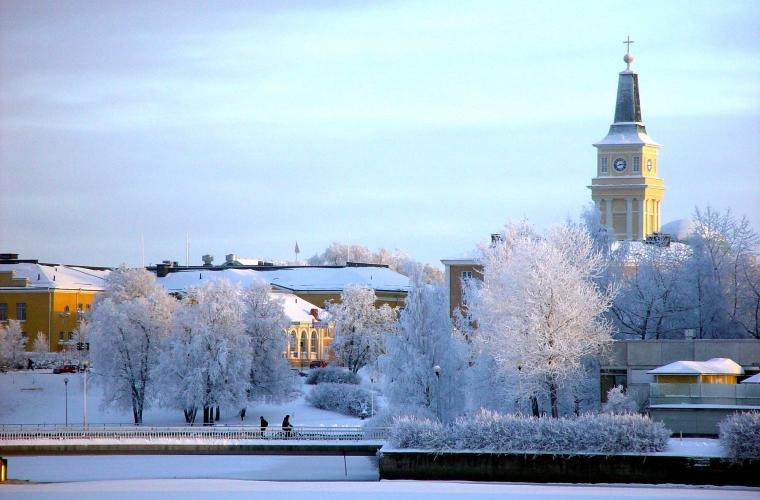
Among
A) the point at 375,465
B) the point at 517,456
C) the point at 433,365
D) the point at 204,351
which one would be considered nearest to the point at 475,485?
the point at 517,456

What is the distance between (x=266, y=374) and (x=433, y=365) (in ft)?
65.2

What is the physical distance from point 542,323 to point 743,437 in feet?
39.2

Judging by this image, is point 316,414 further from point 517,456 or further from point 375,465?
point 517,456

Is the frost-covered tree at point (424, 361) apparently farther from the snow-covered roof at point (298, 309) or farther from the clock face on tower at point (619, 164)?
the clock face on tower at point (619, 164)

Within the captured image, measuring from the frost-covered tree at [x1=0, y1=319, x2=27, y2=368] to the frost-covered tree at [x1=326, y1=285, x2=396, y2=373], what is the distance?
22.9m

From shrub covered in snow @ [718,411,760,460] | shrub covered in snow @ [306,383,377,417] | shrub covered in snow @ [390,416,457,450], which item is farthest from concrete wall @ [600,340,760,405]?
shrub covered in snow @ [306,383,377,417]

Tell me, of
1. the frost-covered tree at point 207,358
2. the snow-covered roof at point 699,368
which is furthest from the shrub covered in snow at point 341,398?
the snow-covered roof at point 699,368

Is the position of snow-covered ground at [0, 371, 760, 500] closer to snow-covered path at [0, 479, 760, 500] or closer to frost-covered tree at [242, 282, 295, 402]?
snow-covered path at [0, 479, 760, 500]

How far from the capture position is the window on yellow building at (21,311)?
97188 mm

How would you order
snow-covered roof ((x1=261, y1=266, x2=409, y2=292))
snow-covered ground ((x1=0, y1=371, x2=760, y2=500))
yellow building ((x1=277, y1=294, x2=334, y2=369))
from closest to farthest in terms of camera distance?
snow-covered ground ((x1=0, y1=371, x2=760, y2=500)) → yellow building ((x1=277, y1=294, x2=334, y2=369)) → snow-covered roof ((x1=261, y1=266, x2=409, y2=292))

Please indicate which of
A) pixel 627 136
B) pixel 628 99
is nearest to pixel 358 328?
pixel 627 136

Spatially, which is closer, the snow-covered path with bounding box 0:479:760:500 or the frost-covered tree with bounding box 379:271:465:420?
the snow-covered path with bounding box 0:479:760:500

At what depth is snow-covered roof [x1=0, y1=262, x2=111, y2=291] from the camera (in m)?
98.0

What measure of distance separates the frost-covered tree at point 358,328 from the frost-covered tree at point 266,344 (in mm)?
16504
